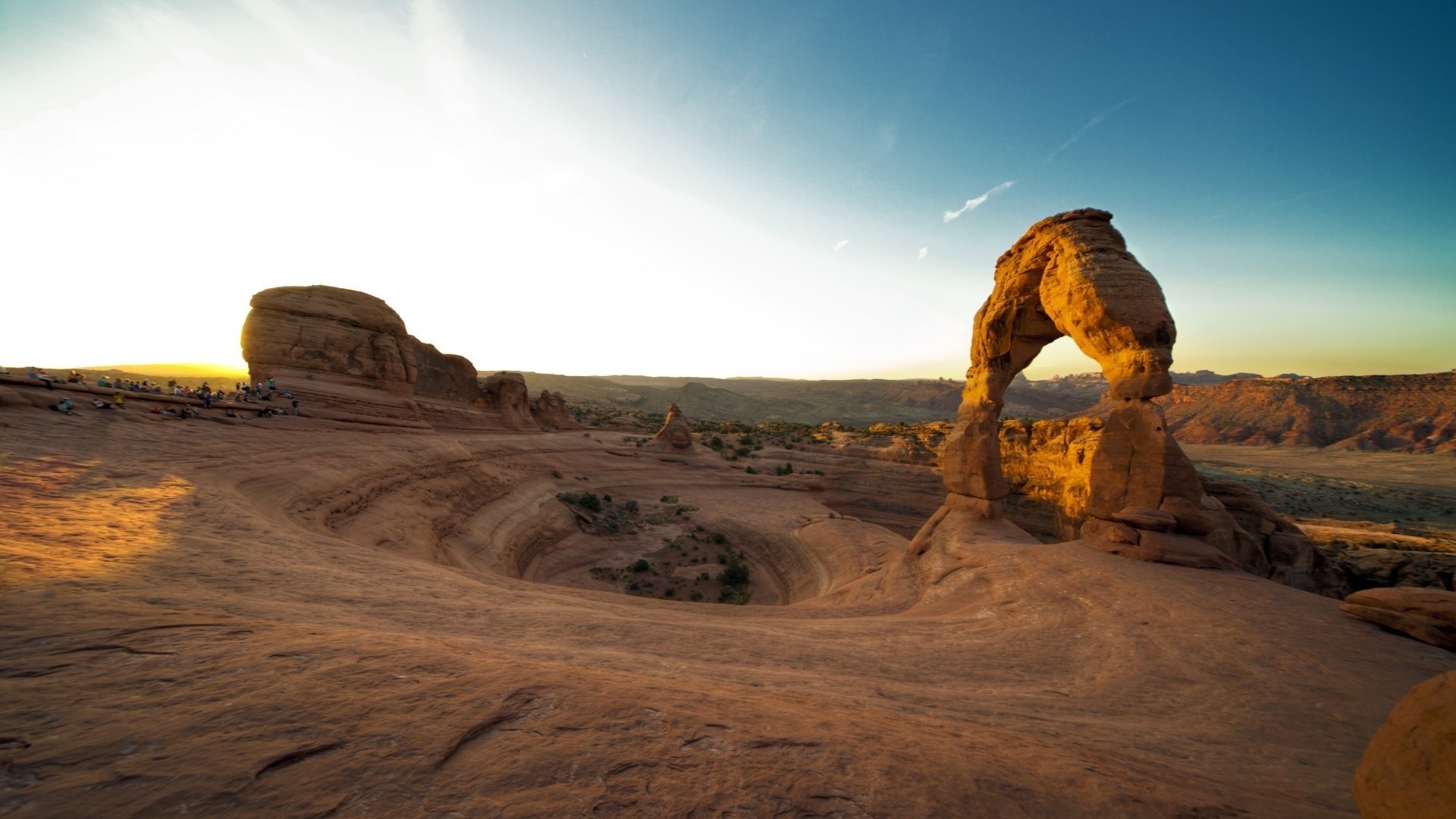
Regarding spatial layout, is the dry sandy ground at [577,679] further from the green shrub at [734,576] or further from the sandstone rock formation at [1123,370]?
the green shrub at [734,576]

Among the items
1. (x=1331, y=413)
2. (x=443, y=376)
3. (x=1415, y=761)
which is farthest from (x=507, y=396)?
(x=1331, y=413)

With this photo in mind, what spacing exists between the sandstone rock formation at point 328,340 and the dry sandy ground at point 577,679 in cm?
1180

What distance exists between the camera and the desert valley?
213 cm

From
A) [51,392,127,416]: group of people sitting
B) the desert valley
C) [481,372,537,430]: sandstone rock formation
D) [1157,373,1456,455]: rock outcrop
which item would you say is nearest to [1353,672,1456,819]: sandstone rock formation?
the desert valley

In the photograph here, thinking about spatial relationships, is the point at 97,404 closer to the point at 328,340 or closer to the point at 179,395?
the point at 179,395

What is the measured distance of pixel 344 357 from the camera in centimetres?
2289

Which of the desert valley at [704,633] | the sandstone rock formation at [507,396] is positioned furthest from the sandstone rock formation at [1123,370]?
the sandstone rock formation at [507,396]

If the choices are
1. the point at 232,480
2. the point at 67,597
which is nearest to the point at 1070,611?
the point at 67,597

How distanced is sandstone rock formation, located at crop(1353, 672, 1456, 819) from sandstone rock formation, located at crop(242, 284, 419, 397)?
91.0ft

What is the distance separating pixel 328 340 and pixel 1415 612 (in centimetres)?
3236

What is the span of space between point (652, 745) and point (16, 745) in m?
2.45

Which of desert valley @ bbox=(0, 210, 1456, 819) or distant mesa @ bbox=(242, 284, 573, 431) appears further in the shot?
distant mesa @ bbox=(242, 284, 573, 431)

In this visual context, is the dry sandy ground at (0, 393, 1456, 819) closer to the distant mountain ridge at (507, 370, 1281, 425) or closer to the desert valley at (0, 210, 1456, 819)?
the desert valley at (0, 210, 1456, 819)

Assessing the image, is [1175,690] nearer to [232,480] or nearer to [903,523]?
[232,480]
